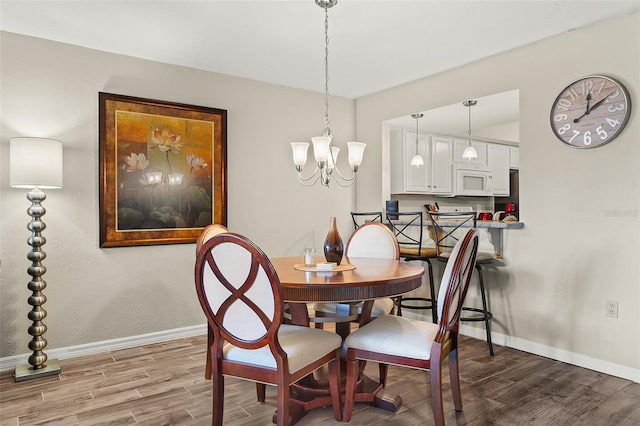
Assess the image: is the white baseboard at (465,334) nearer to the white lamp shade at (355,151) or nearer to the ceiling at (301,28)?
the white lamp shade at (355,151)

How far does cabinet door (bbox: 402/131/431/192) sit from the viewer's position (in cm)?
515

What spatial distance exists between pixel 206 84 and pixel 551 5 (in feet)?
9.02

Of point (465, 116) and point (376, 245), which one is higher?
point (465, 116)

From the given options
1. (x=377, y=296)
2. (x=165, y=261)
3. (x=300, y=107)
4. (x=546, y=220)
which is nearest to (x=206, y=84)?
(x=300, y=107)

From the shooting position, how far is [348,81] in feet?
13.8

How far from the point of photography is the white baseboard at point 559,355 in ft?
9.11

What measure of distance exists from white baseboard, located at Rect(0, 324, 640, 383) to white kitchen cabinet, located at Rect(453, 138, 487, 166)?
112 inches

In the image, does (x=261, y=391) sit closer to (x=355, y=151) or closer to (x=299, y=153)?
(x=299, y=153)

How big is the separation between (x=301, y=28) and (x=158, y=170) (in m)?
1.64

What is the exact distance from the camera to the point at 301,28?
295 centimetres

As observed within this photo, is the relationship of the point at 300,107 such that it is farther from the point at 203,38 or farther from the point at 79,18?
the point at 79,18

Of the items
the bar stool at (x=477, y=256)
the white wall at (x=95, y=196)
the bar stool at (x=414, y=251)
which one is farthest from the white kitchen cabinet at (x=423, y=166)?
the white wall at (x=95, y=196)

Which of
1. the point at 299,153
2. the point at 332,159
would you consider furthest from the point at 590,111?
the point at 299,153

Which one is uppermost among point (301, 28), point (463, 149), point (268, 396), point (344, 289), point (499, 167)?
point (301, 28)
